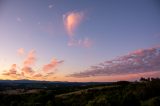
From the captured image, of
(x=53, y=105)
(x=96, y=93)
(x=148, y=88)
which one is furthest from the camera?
(x=96, y=93)

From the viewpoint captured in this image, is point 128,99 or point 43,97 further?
point 43,97

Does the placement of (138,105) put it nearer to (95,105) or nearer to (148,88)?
(95,105)

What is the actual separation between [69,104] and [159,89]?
49.0 metres

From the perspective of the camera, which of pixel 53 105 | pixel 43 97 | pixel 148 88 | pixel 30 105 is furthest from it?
pixel 148 88

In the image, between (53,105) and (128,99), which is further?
(128,99)

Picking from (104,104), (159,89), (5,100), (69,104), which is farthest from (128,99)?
(5,100)

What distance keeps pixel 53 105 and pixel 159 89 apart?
60.4m

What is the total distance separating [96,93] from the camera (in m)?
141

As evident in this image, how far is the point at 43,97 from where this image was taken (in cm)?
11144

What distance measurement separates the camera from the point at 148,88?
12631cm

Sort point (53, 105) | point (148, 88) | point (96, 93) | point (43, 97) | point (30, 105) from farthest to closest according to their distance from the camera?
point (96, 93), point (148, 88), point (43, 97), point (30, 105), point (53, 105)

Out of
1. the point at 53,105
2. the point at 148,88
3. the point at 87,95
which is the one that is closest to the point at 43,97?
the point at 53,105

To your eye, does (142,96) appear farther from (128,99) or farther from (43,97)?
(43,97)

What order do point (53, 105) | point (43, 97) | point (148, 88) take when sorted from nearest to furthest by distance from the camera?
point (53, 105) < point (43, 97) < point (148, 88)
